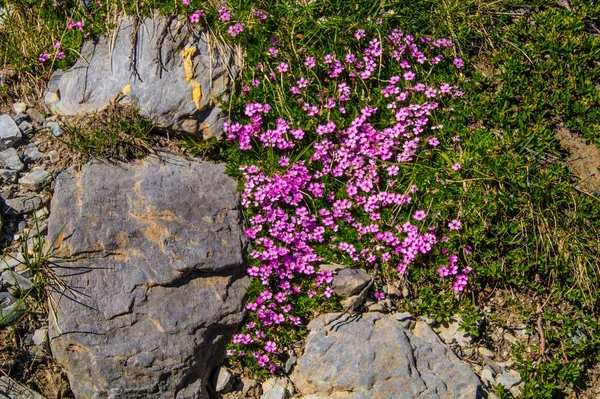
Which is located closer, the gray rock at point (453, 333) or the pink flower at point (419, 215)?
the gray rock at point (453, 333)

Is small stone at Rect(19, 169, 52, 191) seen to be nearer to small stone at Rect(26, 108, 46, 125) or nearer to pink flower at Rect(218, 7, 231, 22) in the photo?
small stone at Rect(26, 108, 46, 125)

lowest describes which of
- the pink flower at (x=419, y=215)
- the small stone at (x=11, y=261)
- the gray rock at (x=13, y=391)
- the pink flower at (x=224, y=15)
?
the gray rock at (x=13, y=391)

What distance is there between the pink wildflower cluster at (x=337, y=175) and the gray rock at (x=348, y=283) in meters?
0.08

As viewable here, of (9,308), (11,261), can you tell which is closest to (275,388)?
(9,308)

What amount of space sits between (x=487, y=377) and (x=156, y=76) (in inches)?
161

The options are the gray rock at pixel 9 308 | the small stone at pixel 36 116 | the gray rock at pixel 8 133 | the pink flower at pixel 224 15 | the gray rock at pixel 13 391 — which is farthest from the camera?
the pink flower at pixel 224 15

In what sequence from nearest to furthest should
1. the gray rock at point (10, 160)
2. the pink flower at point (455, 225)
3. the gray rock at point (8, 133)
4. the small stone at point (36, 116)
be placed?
1. the pink flower at point (455, 225)
2. the gray rock at point (10, 160)
3. the gray rock at point (8, 133)
4. the small stone at point (36, 116)

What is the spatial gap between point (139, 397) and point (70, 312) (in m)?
0.87

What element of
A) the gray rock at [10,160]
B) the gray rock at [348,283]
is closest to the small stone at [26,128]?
the gray rock at [10,160]

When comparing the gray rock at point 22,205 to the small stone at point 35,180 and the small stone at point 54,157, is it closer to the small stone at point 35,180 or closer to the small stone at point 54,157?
the small stone at point 35,180

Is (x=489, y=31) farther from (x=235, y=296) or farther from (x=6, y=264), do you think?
(x=6, y=264)

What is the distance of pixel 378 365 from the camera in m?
4.65

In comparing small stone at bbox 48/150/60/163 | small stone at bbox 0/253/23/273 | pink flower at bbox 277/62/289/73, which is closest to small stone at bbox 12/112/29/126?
small stone at bbox 48/150/60/163

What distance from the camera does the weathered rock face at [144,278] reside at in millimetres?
4520
